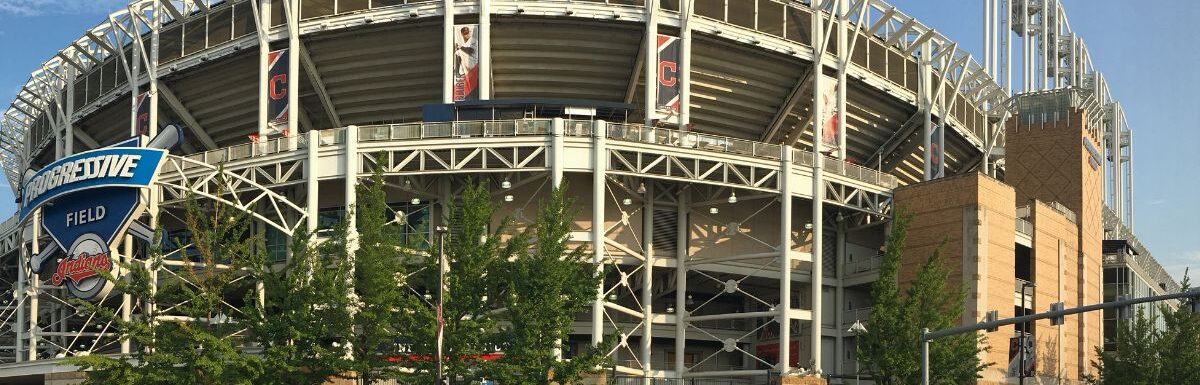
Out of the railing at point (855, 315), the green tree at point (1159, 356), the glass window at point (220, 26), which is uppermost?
the glass window at point (220, 26)

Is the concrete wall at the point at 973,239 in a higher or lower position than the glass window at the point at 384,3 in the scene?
lower

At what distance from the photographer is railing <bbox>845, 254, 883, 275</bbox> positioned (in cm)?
6575

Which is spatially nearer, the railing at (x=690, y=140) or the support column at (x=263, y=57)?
the railing at (x=690, y=140)

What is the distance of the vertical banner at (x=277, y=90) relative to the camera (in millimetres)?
63469

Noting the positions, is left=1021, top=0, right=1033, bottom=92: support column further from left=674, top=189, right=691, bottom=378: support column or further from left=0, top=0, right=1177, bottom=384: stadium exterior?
left=674, top=189, right=691, bottom=378: support column

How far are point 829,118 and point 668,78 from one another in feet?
28.2

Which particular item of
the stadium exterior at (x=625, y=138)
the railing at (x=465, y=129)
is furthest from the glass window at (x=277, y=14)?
the railing at (x=465, y=129)

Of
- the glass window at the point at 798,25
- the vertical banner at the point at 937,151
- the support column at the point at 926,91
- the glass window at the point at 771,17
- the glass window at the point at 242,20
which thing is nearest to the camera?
the glass window at the point at 771,17

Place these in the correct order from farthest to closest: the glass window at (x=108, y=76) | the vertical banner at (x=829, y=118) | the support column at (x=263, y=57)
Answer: the glass window at (x=108, y=76)
the vertical banner at (x=829, y=118)
the support column at (x=263, y=57)

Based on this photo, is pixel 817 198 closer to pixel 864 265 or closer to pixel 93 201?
pixel 864 265

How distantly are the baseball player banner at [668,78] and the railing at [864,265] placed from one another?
12.1 meters

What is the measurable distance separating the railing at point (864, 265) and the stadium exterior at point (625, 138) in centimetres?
18

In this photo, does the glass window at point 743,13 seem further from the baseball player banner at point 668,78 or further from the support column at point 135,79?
the support column at point 135,79

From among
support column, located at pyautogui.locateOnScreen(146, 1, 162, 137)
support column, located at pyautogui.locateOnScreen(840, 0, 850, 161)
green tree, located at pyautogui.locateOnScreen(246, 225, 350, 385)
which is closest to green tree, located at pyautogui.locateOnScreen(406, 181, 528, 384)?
green tree, located at pyautogui.locateOnScreen(246, 225, 350, 385)
